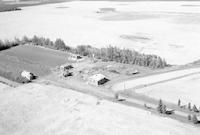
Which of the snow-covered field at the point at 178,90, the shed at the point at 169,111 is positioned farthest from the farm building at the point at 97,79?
the shed at the point at 169,111

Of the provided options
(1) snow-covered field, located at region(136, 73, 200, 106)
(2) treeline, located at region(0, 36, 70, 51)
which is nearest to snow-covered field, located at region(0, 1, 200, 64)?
(2) treeline, located at region(0, 36, 70, 51)

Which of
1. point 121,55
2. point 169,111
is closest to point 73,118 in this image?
point 169,111

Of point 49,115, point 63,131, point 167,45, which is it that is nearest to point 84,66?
point 49,115

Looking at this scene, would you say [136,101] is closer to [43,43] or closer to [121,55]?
[121,55]

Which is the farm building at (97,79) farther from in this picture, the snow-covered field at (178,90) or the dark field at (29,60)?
the dark field at (29,60)

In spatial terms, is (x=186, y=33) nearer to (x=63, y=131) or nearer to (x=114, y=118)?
(x=114, y=118)

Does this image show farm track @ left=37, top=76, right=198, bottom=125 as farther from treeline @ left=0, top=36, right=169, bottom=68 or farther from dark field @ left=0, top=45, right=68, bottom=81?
treeline @ left=0, top=36, right=169, bottom=68
